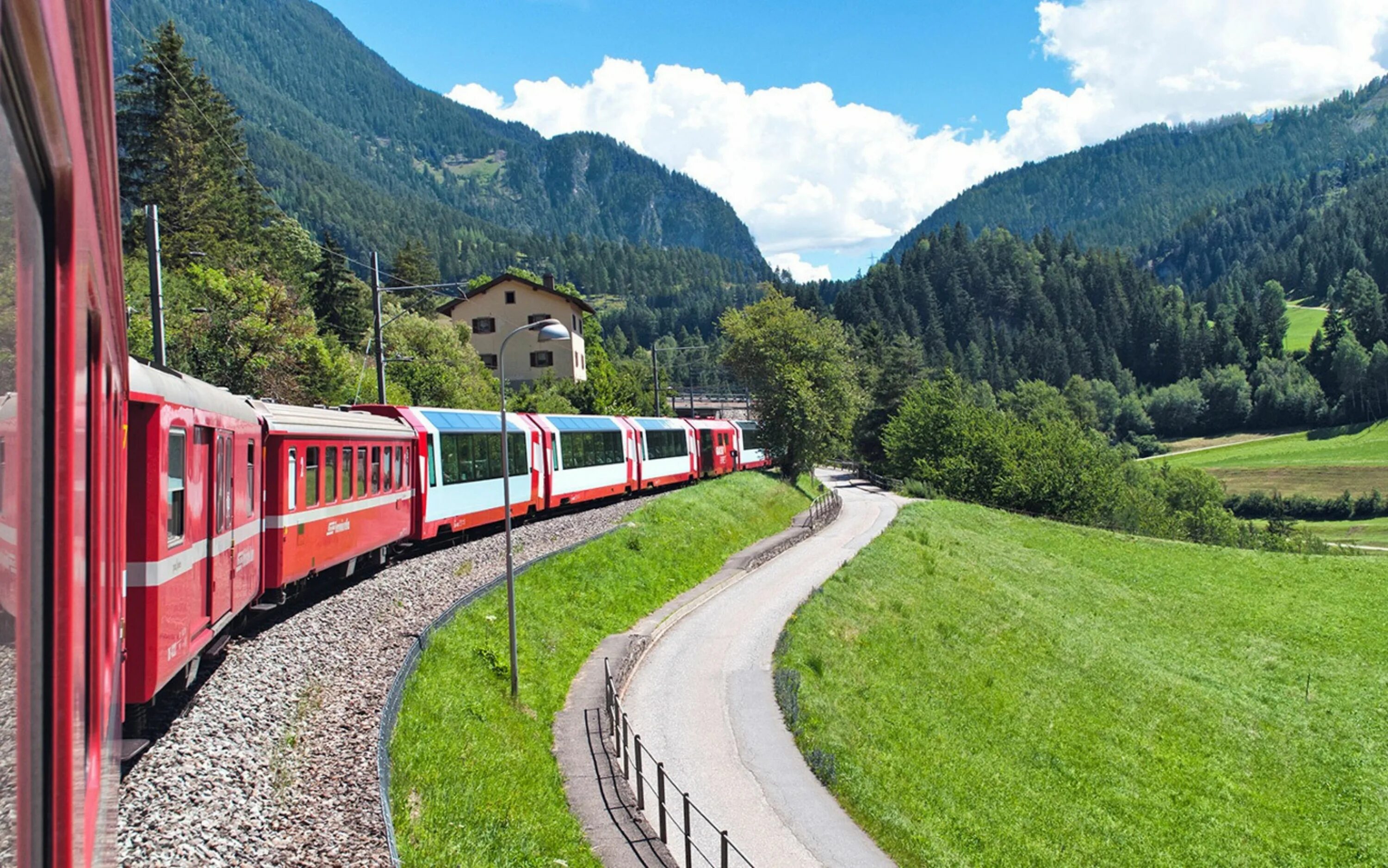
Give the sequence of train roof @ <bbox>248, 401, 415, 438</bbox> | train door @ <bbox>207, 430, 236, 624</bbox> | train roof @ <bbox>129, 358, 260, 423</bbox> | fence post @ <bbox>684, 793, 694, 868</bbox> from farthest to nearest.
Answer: train roof @ <bbox>248, 401, 415, 438</bbox> < fence post @ <bbox>684, 793, 694, 868</bbox> < train door @ <bbox>207, 430, 236, 624</bbox> < train roof @ <bbox>129, 358, 260, 423</bbox>

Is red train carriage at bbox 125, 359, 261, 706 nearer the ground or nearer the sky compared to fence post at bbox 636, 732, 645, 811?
nearer the sky

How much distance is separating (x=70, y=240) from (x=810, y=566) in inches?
1447

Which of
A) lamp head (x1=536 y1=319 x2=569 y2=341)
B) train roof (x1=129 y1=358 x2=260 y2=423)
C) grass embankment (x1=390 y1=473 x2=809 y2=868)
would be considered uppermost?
lamp head (x1=536 y1=319 x2=569 y2=341)

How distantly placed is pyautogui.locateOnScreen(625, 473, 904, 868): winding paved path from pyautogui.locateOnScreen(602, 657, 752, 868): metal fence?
80mm

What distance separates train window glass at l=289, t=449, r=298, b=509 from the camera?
1611 cm

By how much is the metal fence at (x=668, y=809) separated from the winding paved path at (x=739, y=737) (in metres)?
0.08

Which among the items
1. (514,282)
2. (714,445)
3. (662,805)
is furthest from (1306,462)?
(662,805)

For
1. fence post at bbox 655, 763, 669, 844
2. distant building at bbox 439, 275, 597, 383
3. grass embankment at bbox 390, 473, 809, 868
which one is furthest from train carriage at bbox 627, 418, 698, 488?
distant building at bbox 439, 275, 597, 383

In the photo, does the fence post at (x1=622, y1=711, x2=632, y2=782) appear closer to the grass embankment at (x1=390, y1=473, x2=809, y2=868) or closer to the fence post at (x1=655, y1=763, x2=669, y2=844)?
the grass embankment at (x1=390, y1=473, x2=809, y2=868)

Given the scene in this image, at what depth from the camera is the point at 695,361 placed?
192000mm

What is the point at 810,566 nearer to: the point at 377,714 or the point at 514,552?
the point at 514,552

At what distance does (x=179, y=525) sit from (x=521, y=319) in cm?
8130

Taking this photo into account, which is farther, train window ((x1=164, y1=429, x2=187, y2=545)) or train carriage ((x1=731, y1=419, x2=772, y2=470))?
train carriage ((x1=731, y1=419, x2=772, y2=470))

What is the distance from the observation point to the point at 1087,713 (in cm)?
2866
